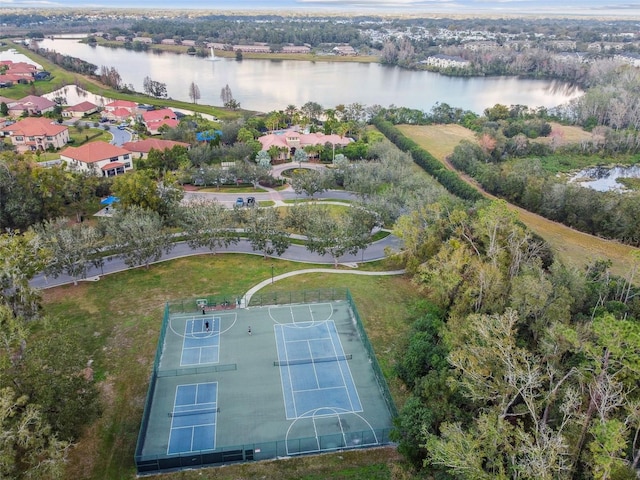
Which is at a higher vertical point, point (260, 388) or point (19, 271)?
point (19, 271)

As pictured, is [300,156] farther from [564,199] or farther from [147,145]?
[564,199]

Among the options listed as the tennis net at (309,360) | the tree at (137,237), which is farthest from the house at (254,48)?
the tennis net at (309,360)

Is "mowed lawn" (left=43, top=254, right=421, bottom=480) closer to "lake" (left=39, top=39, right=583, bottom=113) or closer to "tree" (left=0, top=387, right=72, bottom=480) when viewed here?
"tree" (left=0, top=387, right=72, bottom=480)

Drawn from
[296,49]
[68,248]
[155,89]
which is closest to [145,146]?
[68,248]

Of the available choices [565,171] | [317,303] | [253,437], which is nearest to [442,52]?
[565,171]

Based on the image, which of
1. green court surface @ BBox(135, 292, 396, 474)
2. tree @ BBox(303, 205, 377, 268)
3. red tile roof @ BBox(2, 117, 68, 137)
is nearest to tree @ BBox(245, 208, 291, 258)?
tree @ BBox(303, 205, 377, 268)

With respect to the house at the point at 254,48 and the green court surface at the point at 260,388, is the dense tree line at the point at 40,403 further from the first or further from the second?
the house at the point at 254,48
